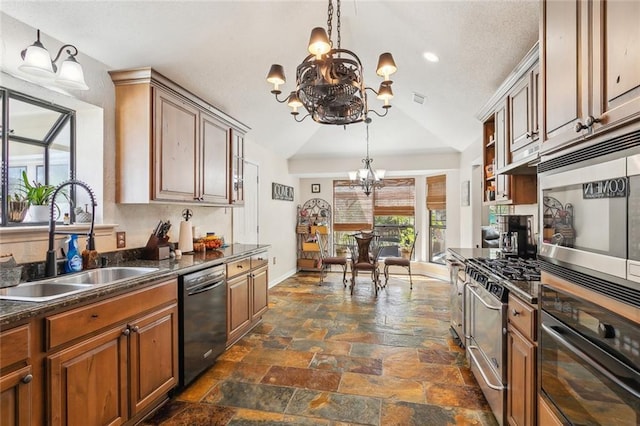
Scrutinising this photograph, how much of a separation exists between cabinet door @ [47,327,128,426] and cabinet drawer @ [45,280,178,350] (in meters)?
0.06

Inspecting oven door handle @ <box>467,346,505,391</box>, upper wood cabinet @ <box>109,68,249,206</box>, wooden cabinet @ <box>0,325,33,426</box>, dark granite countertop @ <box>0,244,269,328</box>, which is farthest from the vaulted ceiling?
oven door handle @ <box>467,346,505,391</box>

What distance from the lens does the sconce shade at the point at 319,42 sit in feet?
5.65

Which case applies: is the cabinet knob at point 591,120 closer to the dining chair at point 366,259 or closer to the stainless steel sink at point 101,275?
the stainless steel sink at point 101,275

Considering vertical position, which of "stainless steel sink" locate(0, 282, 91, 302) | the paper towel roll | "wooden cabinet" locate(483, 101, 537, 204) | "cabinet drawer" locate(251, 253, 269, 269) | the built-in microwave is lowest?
"cabinet drawer" locate(251, 253, 269, 269)

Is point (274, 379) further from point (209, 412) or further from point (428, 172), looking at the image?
point (428, 172)

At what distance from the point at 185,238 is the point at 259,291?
41.7 inches

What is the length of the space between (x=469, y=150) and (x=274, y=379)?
186 inches

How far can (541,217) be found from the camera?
145 cm

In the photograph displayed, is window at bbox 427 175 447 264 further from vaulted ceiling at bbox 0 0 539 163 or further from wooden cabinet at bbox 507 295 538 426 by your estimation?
wooden cabinet at bbox 507 295 538 426

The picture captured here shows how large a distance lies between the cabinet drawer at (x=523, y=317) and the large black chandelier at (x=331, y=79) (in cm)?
155

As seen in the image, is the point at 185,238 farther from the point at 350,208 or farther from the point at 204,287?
the point at 350,208

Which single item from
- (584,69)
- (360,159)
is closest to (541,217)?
(584,69)

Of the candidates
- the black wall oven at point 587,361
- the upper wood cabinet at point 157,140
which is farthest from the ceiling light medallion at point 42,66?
the black wall oven at point 587,361

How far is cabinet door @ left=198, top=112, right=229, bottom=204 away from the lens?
323cm
